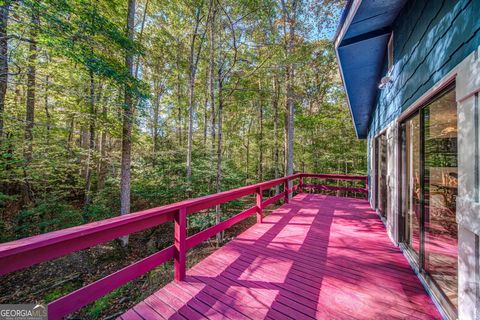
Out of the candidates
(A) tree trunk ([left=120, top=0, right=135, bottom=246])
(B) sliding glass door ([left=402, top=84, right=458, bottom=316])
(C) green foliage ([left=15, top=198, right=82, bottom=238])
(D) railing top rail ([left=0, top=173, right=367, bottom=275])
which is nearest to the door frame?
(B) sliding glass door ([left=402, top=84, right=458, bottom=316])

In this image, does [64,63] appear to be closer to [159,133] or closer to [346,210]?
[159,133]

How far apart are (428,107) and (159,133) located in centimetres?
1034

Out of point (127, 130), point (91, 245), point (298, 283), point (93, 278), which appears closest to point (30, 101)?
point (127, 130)

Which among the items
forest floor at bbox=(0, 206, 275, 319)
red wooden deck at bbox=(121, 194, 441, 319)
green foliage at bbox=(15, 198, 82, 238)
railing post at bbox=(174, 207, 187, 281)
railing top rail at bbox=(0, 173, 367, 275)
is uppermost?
railing top rail at bbox=(0, 173, 367, 275)

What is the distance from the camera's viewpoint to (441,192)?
5.99 ft

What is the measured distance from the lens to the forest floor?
464 centimetres

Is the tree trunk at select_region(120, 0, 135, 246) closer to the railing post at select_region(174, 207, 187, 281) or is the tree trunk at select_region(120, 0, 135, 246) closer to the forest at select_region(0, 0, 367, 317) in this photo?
the forest at select_region(0, 0, 367, 317)

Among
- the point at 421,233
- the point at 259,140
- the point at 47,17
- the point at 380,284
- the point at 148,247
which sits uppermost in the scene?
the point at 47,17

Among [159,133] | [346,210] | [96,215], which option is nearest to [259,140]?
[159,133]

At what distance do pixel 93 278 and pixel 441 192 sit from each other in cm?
790

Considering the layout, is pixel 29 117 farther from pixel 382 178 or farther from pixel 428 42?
pixel 382 178

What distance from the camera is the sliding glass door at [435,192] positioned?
1.63m

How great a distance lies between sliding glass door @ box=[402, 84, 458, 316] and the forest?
15.6ft

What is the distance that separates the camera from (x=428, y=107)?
200 cm
